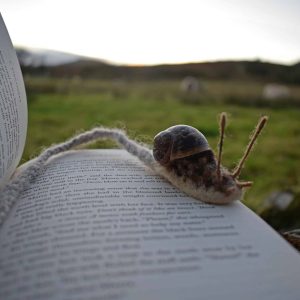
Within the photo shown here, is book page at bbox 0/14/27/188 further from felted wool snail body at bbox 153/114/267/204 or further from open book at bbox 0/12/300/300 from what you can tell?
felted wool snail body at bbox 153/114/267/204

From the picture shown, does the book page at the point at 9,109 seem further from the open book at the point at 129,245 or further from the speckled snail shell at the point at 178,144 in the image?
the speckled snail shell at the point at 178,144

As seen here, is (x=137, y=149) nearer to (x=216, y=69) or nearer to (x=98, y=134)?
(x=98, y=134)

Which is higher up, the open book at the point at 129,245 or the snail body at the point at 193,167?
the snail body at the point at 193,167

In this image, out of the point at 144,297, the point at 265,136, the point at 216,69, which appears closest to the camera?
the point at 144,297

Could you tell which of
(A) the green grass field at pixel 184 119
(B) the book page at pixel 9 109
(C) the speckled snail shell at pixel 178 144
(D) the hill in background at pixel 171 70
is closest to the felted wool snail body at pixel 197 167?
(C) the speckled snail shell at pixel 178 144

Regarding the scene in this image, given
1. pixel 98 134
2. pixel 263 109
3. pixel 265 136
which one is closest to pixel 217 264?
pixel 98 134

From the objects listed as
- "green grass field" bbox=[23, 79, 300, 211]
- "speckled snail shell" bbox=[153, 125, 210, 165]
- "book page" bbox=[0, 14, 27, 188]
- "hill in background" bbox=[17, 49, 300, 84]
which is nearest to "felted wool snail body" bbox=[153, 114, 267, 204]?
"speckled snail shell" bbox=[153, 125, 210, 165]

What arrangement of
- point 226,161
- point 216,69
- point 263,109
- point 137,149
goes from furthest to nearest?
point 216,69, point 263,109, point 226,161, point 137,149
